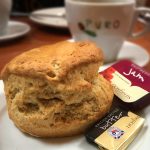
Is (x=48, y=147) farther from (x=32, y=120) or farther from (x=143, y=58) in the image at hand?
(x=143, y=58)

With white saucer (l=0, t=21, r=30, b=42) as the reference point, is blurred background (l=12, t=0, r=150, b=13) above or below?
below

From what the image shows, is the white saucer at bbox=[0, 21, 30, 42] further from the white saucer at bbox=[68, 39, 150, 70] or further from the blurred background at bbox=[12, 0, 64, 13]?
the blurred background at bbox=[12, 0, 64, 13]

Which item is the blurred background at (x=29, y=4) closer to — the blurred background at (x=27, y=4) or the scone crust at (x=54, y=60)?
the blurred background at (x=27, y=4)

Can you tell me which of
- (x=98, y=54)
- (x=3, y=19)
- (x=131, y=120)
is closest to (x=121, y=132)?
(x=131, y=120)

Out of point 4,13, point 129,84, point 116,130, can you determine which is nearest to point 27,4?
point 4,13

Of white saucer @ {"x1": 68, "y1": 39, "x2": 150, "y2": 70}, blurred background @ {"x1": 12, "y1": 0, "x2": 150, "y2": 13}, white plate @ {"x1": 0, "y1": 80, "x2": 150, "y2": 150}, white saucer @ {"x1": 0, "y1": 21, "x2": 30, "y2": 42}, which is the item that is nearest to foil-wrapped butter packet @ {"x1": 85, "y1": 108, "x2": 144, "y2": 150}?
white plate @ {"x1": 0, "y1": 80, "x2": 150, "y2": 150}

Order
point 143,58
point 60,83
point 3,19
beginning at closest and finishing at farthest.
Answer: point 60,83
point 143,58
point 3,19

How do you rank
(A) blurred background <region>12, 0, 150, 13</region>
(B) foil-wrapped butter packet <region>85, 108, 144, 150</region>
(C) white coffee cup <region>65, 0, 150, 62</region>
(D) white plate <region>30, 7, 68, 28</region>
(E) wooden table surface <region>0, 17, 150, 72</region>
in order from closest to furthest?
(B) foil-wrapped butter packet <region>85, 108, 144, 150</region>, (C) white coffee cup <region>65, 0, 150, 62</region>, (E) wooden table surface <region>0, 17, 150, 72</region>, (D) white plate <region>30, 7, 68, 28</region>, (A) blurred background <region>12, 0, 150, 13</region>
